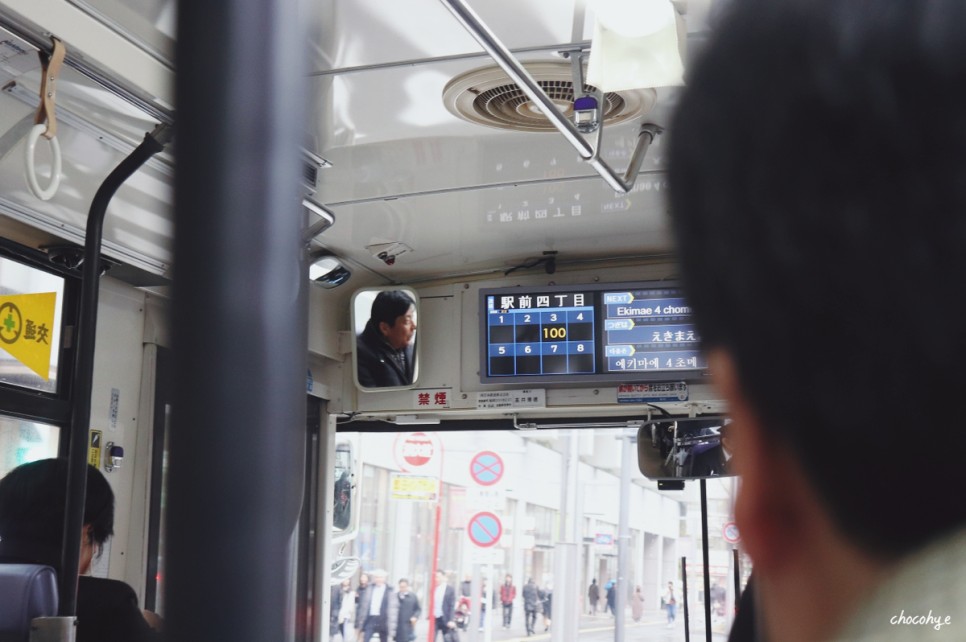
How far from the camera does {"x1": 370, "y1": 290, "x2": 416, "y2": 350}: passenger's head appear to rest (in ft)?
18.6

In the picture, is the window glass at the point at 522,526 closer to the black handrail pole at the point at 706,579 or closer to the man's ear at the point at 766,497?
the black handrail pole at the point at 706,579

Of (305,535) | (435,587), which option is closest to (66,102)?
(305,535)

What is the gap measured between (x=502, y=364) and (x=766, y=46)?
491 centimetres

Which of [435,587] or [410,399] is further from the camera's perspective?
[435,587]

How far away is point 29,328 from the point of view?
4.29m

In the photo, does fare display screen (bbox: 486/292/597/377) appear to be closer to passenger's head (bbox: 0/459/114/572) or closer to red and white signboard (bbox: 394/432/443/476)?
passenger's head (bbox: 0/459/114/572)

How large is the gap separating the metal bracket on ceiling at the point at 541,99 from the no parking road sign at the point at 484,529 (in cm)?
571

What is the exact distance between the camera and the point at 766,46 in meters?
0.27

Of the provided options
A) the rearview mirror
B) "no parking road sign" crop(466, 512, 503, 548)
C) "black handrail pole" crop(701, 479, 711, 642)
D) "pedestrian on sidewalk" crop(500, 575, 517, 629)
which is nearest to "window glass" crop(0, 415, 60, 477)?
the rearview mirror

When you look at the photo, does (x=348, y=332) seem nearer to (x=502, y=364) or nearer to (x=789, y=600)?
(x=502, y=364)

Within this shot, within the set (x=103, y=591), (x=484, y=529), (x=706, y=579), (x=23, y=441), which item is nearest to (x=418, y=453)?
(x=484, y=529)

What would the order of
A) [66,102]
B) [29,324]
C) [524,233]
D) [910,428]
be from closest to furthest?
[910,428] < [66,102] < [29,324] < [524,233]

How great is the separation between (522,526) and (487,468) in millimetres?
4624

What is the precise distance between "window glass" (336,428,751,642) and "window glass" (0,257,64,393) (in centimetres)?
359
